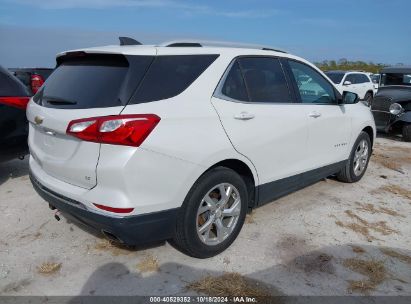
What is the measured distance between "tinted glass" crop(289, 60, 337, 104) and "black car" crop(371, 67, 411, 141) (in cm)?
525

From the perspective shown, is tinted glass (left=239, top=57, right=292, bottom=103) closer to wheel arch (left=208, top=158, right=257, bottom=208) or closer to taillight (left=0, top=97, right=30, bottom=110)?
wheel arch (left=208, top=158, right=257, bottom=208)

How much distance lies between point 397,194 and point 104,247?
3.96m

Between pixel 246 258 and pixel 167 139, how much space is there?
53.8 inches

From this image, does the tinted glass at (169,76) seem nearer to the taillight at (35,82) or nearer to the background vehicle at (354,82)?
the taillight at (35,82)

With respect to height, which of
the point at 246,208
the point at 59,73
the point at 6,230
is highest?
the point at 59,73

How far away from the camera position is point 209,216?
329 cm

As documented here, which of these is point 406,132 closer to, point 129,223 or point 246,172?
point 246,172

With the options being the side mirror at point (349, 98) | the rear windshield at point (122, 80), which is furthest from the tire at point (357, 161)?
the rear windshield at point (122, 80)

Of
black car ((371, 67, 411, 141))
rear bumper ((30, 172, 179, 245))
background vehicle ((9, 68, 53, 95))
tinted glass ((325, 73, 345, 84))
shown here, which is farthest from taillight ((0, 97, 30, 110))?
tinted glass ((325, 73, 345, 84))

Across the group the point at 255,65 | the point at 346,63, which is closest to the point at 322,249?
the point at 255,65

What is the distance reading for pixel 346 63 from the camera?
4194cm

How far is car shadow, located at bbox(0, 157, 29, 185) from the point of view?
18.2 ft

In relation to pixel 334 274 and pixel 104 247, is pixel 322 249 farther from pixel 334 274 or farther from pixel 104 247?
pixel 104 247

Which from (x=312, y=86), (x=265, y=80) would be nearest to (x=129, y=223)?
(x=265, y=80)
